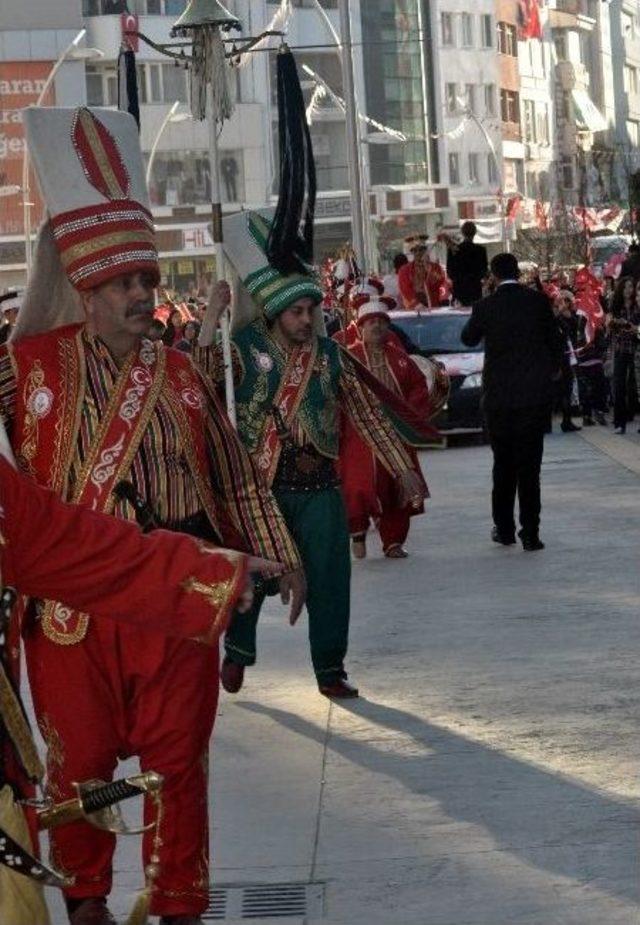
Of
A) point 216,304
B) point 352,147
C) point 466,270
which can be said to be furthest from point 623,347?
point 216,304

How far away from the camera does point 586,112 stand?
123 m

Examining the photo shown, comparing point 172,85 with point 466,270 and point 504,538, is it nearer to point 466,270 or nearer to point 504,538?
point 466,270

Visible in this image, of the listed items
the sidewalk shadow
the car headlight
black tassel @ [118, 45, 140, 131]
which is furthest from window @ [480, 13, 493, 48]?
the sidewalk shadow

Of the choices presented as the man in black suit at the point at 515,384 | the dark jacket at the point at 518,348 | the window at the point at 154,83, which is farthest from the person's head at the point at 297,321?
the window at the point at 154,83

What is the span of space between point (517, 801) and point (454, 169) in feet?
312

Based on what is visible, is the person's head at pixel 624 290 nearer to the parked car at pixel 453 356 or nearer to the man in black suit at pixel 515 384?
the parked car at pixel 453 356

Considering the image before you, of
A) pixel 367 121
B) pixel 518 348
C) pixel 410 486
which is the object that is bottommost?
pixel 410 486

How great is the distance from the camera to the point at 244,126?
3460 inches

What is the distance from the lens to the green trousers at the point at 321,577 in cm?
1025

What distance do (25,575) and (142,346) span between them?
2.06m

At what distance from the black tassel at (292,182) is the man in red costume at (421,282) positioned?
22.7 metres

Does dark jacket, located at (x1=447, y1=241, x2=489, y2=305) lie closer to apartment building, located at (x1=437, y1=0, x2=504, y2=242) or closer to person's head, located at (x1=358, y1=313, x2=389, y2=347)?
person's head, located at (x1=358, y1=313, x2=389, y2=347)

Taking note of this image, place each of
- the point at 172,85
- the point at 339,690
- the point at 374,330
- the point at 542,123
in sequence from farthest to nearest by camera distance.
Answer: the point at 542,123 → the point at 172,85 → the point at 374,330 → the point at 339,690

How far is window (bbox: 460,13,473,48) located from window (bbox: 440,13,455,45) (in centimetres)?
133
